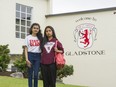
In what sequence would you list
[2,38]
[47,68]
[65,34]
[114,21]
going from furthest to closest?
[65,34]
[114,21]
[2,38]
[47,68]

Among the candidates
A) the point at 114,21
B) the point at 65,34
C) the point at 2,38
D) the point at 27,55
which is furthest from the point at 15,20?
the point at 27,55

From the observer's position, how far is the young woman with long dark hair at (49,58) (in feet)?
29.3

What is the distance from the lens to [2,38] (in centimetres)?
2031

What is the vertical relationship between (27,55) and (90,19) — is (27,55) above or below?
below

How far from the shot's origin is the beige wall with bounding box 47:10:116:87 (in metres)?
22.3

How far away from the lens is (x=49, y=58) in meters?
8.91

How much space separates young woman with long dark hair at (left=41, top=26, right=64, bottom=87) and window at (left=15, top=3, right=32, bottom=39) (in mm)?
12804

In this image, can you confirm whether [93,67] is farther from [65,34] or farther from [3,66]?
[3,66]

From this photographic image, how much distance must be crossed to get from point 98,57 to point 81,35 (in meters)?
1.77

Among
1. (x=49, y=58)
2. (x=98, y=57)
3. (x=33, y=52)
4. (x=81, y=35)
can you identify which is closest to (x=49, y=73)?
(x=49, y=58)

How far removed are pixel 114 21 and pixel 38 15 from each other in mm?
4467

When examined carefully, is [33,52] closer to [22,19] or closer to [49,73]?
[49,73]

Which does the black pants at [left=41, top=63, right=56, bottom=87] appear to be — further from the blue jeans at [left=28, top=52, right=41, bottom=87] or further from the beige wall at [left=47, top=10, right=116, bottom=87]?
the beige wall at [left=47, top=10, right=116, bottom=87]

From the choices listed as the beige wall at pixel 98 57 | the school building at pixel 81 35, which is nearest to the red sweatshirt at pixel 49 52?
the school building at pixel 81 35
